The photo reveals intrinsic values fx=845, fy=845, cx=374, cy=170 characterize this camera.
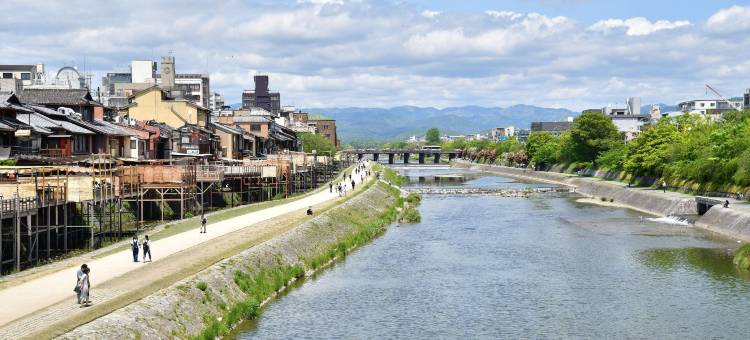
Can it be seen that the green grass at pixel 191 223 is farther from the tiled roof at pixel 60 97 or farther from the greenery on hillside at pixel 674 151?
the greenery on hillside at pixel 674 151

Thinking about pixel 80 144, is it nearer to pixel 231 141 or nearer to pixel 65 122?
pixel 65 122

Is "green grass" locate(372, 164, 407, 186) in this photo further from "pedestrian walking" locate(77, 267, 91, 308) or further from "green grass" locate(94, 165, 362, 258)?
"pedestrian walking" locate(77, 267, 91, 308)

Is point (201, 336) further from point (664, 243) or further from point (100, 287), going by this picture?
point (664, 243)

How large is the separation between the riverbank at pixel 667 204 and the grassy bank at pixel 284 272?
2665 centimetres

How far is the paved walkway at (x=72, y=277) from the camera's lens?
27969 mm

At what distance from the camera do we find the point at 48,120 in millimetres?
60125

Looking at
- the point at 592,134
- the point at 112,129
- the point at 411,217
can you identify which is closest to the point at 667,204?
the point at 411,217

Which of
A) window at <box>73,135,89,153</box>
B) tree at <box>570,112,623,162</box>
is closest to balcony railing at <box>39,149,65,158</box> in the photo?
window at <box>73,135,89,153</box>

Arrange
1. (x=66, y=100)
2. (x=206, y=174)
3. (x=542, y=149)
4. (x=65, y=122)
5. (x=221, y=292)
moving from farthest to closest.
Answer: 1. (x=542, y=149)
2. (x=206, y=174)
3. (x=66, y=100)
4. (x=65, y=122)
5. (x=221, y=292)

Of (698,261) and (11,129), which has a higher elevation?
(11,129)

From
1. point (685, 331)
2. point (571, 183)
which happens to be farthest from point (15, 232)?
point (571, 183)

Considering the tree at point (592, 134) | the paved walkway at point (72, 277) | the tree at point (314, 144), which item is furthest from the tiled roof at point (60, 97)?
the tree at point (314, 144)

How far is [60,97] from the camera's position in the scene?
70.4m

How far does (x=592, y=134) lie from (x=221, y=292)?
11761cm
